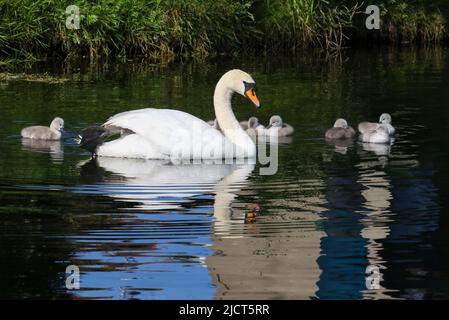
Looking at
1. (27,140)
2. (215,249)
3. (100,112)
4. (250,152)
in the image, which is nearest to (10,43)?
(100,112)

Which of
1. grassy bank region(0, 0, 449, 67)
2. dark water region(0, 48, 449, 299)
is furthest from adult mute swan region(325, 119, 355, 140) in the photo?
grassy bank region(0, 0, 449, 67)

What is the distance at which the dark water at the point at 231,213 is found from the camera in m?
8.56

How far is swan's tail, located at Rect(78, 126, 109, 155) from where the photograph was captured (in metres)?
13.5

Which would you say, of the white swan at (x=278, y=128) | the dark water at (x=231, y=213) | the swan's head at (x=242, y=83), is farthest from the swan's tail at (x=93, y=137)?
the white swan at (x=278, y=128)

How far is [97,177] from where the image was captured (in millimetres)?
12344

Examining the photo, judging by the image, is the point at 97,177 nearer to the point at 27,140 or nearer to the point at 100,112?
the point at 27,140

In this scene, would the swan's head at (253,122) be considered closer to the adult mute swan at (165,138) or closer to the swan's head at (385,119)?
the adult mute swan at (165,138)

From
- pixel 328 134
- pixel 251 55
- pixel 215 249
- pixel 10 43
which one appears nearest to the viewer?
pixel 215 249

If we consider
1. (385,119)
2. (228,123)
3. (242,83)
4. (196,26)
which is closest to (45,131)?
(228,123)

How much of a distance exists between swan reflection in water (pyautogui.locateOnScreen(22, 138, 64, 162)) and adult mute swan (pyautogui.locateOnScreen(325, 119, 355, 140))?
3109 mm

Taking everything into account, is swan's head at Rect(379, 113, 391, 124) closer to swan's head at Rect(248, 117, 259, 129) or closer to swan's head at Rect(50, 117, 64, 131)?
swan's head at Rect(248, 117, 259, 129)

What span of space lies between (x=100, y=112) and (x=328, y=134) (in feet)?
10.9
